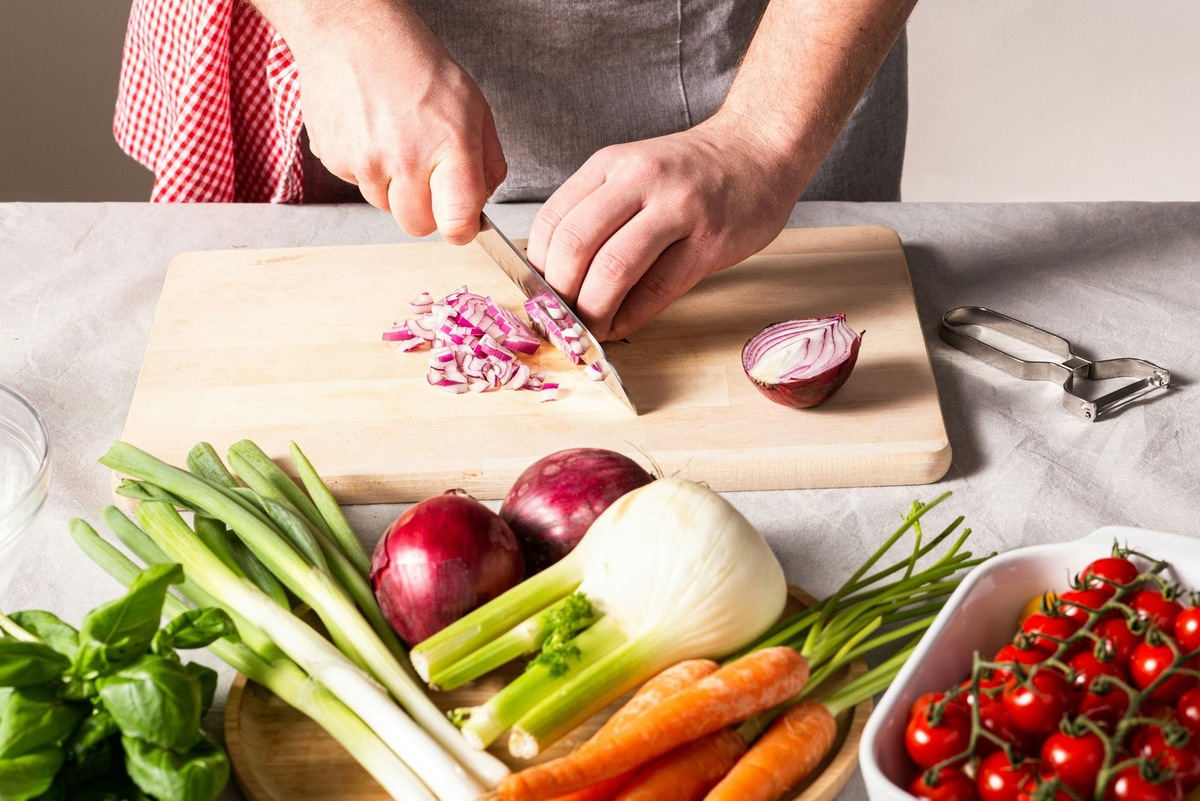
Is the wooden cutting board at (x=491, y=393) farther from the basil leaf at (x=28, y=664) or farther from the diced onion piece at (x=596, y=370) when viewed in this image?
the basil leaf at (x=28, y=664)

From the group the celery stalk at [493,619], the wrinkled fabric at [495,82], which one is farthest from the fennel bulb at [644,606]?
the wrinkled fabric at [495,82]

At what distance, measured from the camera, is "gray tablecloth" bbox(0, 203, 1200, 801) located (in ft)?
4.00

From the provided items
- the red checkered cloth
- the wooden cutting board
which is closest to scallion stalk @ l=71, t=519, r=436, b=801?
the wooden cutting board

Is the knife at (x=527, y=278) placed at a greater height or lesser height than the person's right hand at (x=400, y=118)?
lesser

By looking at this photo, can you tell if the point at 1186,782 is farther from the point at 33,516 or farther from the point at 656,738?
the point at 33,516

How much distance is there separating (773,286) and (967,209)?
17.4 inches

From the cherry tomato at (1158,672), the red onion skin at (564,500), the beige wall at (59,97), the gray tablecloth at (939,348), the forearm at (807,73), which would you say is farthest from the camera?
the beige wall at (59,97)

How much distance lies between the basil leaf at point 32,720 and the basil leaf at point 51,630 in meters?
0.07

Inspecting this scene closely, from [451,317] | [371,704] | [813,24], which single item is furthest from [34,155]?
[371,704]

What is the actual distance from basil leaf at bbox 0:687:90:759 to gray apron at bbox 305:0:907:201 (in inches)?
49.9

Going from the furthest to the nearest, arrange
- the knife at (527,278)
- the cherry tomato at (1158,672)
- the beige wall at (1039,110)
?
the beige wall at (1039,110) < the knife at (527,278) < the cherry tomato at (1158,672)

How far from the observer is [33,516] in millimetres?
1063

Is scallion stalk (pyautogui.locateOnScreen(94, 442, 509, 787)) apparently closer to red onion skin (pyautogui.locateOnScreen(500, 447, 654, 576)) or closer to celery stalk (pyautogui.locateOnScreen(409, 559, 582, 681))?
A: celery stalk (pyautogui.locateOnScreen(409, 559, 582, 681))

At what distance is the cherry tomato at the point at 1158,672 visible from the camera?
2.61ft
